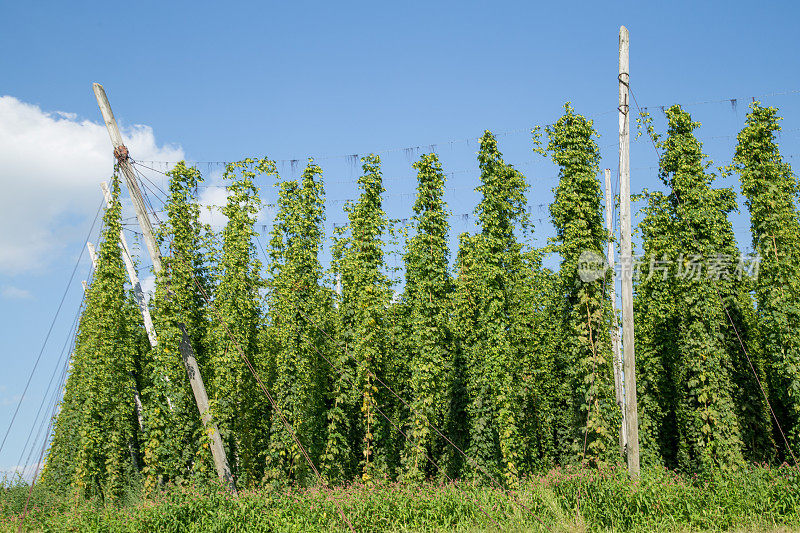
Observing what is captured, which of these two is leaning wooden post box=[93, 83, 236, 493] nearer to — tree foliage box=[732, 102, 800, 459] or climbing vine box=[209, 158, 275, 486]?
climbing vine box=[209, 158, 275, 486]

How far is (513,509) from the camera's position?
477 inches

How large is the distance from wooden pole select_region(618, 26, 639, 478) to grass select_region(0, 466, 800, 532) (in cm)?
92

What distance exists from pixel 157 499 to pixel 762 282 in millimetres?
19908

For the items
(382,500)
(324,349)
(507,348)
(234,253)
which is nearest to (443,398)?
(507,348)

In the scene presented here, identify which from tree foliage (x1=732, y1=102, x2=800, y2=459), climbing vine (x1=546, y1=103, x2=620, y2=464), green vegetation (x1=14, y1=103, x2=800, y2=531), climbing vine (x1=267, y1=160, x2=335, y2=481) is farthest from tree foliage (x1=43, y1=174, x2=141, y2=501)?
tree foliage (x1=732, y1=102, x2=800, y2=459)

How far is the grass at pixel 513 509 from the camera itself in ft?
37.0

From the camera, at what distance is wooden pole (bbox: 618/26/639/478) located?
41.5ft

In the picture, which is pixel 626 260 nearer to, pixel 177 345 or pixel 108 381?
pixel 177 345

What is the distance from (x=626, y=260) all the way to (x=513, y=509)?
6.20 meters

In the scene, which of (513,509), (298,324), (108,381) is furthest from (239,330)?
(513,509)

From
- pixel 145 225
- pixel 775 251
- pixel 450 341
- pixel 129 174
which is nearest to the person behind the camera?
pixel 145 225

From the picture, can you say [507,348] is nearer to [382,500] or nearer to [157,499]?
[382,500]

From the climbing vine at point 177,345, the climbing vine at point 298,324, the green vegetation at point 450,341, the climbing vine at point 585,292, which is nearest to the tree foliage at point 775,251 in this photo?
the green vegetation at point 450,341

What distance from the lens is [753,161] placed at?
20.6 meters
